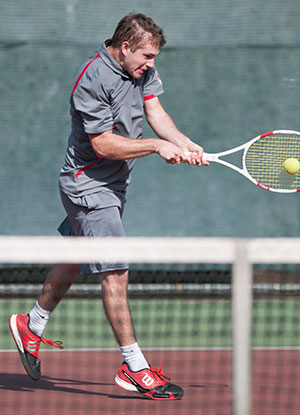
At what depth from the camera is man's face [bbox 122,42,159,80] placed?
133 inches

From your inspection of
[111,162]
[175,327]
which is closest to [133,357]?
[111,162]

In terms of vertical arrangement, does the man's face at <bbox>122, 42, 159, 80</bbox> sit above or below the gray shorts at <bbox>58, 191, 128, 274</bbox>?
above

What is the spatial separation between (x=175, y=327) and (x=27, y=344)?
5.58ft

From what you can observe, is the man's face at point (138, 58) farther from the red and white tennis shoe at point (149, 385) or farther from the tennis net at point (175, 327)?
the red and white tennis shoe at point (149, 385)

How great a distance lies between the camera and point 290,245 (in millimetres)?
2178

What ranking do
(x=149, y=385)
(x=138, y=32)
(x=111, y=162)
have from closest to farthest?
1. (x=149, y=385)
2. (x=138, y=32)
3. (x=111, y=162)

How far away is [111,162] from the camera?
3.48 m

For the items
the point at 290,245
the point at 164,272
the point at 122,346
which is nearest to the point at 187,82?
the point at 164,272

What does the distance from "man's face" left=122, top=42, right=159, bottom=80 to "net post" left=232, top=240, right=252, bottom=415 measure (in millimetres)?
1425

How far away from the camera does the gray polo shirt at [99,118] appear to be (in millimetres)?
3357

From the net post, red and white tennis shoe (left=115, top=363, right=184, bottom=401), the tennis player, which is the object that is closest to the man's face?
the tennis player

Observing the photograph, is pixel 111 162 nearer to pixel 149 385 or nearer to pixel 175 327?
pixel 149 385

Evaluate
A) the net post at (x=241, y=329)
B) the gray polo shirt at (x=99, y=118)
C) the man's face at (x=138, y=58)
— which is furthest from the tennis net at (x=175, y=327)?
the man's face at (x=138, y=58)

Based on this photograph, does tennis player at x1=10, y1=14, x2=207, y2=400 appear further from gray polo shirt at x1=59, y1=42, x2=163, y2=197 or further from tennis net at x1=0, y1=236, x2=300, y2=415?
tennis net at x1=0, y1=236, x2=300, y2=415
